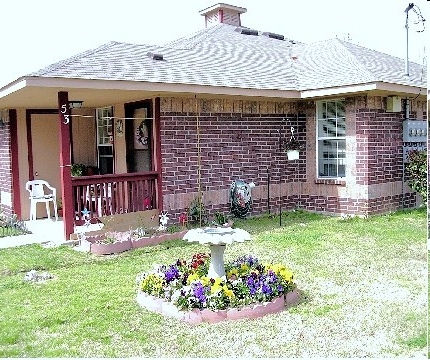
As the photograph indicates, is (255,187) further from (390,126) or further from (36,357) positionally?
(36,357)

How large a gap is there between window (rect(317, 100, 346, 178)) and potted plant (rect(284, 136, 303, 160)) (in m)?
0.47

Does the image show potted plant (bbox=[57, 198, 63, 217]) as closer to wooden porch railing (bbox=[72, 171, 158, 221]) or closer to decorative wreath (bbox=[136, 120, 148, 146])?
wooden porch railing (bbox=[72, 171, 158, 221])

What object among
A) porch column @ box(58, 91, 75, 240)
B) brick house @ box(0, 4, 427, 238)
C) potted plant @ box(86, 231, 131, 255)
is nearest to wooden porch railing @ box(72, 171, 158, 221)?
brick house @ box(0, 4, 427, 238)

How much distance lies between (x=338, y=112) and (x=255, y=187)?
2.31 meters

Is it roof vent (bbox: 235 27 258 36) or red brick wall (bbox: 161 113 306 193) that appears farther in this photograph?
roof vent (bbox: 235 27 258 36)

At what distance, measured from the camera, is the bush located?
1015 centimetres

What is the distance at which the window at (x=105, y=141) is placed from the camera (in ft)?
37.2

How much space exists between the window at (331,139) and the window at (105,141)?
464 cm

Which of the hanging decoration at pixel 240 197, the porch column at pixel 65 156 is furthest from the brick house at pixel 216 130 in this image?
the hanging decoration at pixel 240 197

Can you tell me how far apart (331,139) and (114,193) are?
4.68 metres

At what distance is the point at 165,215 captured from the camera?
29.5 feet

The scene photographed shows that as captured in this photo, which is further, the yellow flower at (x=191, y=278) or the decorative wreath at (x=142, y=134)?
the decorative wreath at (x=142, y=134)

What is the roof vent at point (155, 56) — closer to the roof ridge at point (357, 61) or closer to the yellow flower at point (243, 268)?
the roof ridge at point (357, 61)

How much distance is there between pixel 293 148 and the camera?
10570 millimetres
